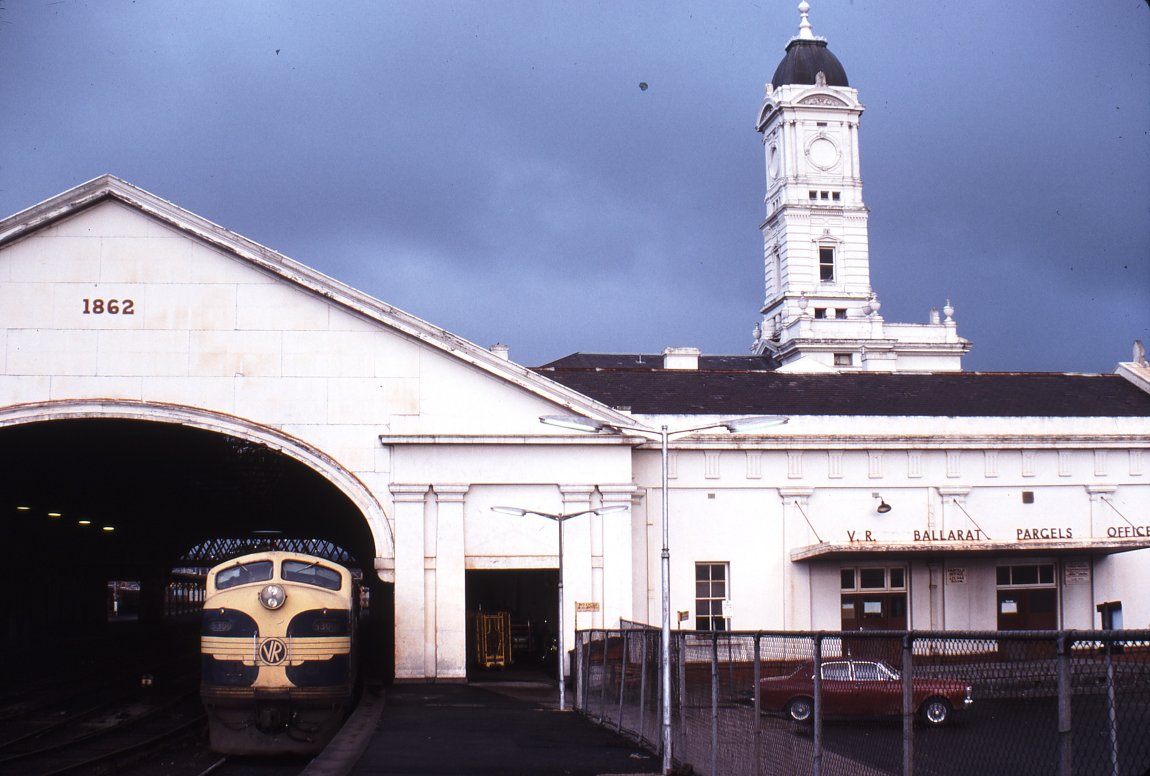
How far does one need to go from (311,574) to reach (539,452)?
10.4m

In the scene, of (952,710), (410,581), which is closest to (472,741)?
(410,581)

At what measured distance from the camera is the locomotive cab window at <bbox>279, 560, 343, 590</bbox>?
24.0m

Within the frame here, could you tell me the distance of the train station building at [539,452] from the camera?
1277 inches

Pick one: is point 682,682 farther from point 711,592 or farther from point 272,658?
point 711,592

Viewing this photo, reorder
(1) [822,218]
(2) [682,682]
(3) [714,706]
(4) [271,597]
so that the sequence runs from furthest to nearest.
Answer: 1. (1) [822,218]
2. (4) [271,597]
3. (2) [682,682]
4. (3) [714,706]

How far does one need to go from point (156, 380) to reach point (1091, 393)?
1108 inches

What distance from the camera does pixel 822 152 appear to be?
85.2m

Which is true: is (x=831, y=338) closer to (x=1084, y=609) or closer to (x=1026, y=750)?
(x=1084, y=609)

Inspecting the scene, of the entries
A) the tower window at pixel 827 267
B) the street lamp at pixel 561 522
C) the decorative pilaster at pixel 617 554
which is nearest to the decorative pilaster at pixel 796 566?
the decorative pilaster at pixel 617 554

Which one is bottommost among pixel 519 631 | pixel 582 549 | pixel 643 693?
pixel 519 631

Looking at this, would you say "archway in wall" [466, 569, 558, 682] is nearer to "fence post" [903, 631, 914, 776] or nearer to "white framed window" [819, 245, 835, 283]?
"fence post" [903, 631, 914, 776]

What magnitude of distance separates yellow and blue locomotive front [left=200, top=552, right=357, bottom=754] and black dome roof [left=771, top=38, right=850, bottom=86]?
68.6 m

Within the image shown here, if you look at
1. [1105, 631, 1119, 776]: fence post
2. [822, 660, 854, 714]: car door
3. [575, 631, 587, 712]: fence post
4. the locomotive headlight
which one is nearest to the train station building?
[575, 631, 587, 712]: fence post

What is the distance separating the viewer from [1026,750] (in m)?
8.91
